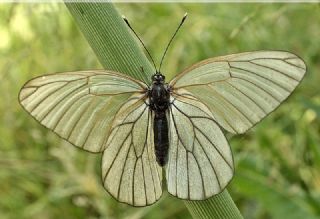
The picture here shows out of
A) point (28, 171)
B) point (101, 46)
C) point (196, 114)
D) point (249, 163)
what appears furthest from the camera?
point (28, 171)

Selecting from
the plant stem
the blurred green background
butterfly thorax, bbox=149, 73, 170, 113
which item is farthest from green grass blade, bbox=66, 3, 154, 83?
the blurred green background

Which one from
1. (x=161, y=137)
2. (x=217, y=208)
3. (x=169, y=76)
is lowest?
(x=217, y=208)

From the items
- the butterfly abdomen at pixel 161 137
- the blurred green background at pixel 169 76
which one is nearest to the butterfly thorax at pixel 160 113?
the butterfly abdomen at pixel 161 137

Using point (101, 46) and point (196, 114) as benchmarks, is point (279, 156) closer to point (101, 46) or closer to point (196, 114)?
point (196, 114)

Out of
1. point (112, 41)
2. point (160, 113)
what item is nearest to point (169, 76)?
point (160, 113)

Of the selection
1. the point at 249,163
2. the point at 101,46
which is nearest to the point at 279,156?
the point at 249,163

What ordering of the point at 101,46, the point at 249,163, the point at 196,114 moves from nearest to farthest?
the point at 101,46, the point at 196,114, the point at 249,163

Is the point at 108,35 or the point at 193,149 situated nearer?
the point at 108,35

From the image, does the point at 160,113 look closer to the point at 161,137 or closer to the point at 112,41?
the point at 161,137
